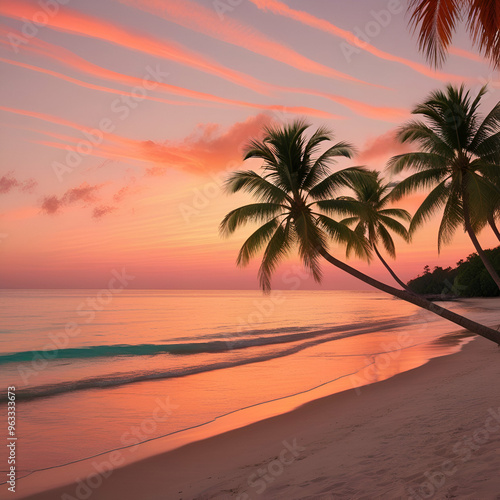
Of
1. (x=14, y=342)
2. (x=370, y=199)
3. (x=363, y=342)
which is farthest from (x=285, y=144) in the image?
(x=14, y=342)

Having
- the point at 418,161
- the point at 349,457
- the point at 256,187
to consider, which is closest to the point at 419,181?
the point at 418,161

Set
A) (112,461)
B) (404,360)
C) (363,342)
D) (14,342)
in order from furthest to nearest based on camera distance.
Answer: (14,342) < (363,342) < (404,360) < (112,461)

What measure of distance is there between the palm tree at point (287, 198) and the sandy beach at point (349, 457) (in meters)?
4.48

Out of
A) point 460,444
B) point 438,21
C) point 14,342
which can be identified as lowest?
point 460,444

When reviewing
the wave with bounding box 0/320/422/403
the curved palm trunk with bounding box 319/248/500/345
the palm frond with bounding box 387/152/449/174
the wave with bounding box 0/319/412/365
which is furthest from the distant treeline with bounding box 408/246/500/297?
the curved palm trunk with bounding box 319/248/500/345

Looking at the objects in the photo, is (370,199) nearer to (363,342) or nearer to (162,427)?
(363,342)

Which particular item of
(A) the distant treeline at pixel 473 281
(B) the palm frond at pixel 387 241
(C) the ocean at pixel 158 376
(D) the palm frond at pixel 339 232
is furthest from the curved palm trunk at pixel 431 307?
(A) the distant treeline at pixel 473 281

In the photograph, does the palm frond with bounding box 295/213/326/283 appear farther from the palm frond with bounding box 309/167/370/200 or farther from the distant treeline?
the distant treeline

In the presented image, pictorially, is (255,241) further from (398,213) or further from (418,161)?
(398,213)

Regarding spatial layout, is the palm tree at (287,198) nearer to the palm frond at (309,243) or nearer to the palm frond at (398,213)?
the palm frond at (309,243)

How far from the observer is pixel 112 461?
739 cm

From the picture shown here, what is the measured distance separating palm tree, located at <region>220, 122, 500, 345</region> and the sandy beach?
448cm

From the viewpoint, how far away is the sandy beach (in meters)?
4.90

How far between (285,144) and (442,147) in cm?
447
